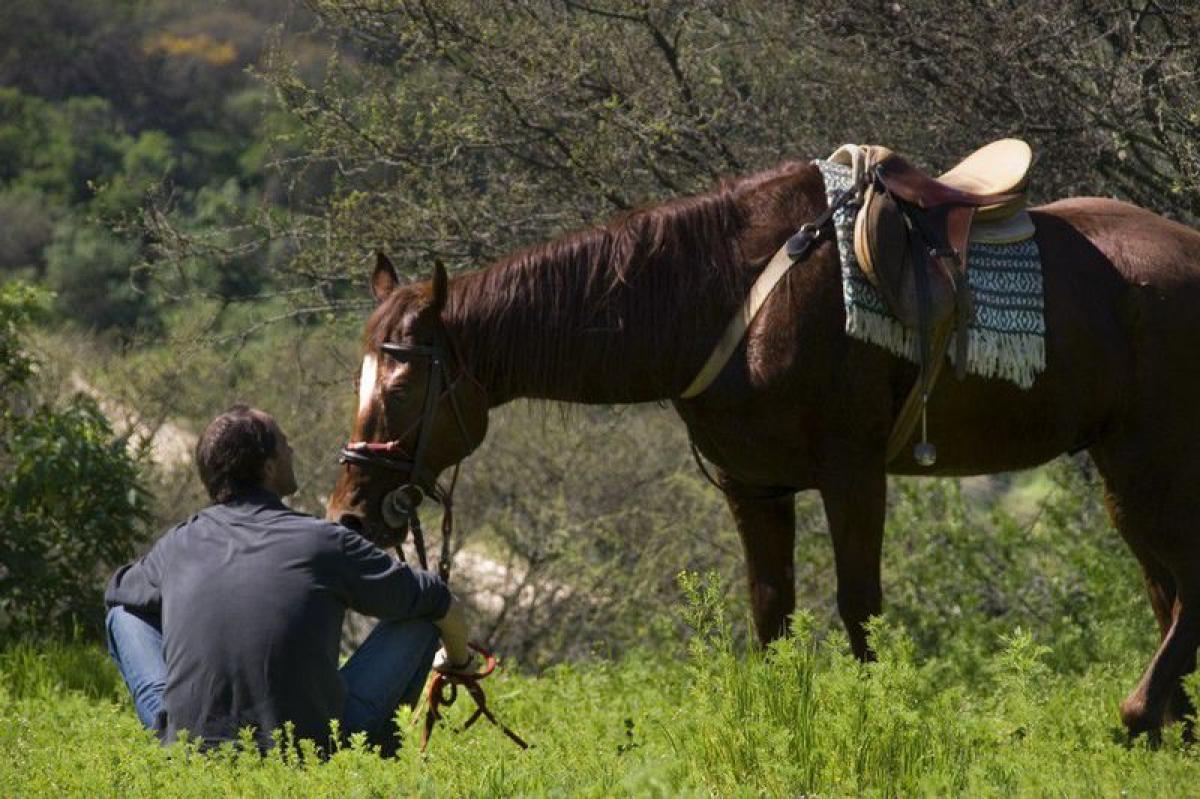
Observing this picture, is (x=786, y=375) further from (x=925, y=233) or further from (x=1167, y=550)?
(x=1167, y=550)

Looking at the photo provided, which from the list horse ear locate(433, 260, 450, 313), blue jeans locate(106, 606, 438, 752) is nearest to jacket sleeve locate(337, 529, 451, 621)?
blue jeans locate(106, 606, 438, 752)

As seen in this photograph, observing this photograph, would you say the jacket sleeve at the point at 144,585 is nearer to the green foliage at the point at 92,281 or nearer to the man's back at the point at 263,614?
the man's back at the point at 263,614

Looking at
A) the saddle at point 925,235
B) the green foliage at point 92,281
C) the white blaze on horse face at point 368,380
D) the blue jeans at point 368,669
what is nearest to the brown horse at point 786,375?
the white blaze on horse face at point 368,380

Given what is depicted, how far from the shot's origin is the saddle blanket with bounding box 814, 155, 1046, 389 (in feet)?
19.2

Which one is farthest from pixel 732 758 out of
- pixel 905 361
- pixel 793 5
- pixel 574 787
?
pixel 793 5

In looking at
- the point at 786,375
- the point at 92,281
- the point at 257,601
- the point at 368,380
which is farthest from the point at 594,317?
the point at 92,281

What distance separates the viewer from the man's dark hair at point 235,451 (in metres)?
4.95

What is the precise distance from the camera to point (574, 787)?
4.39 meters

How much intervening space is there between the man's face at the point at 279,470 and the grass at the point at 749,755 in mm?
728

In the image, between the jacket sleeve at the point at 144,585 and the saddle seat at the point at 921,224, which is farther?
the saddle seat at the point at 921,224

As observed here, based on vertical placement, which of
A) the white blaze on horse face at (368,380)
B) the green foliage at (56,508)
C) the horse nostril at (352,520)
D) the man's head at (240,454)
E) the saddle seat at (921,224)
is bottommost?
the green foliage at (56,508)

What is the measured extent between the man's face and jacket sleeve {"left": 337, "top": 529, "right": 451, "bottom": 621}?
27 centimetres

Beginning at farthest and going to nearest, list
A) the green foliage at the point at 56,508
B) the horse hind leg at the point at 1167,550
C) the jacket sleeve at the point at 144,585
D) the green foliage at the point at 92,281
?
1. the green foliage at the point at 92,281
2. the green foliage at the point at 56,508
3. the horse hind leg at the point at 1167,550
4. the jacket sleeve at the point at 144,585

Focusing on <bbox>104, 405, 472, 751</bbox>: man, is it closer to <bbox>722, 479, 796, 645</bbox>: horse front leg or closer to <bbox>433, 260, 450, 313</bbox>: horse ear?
<bbox>433, 260, 450, 313</bbox>: horse ear
